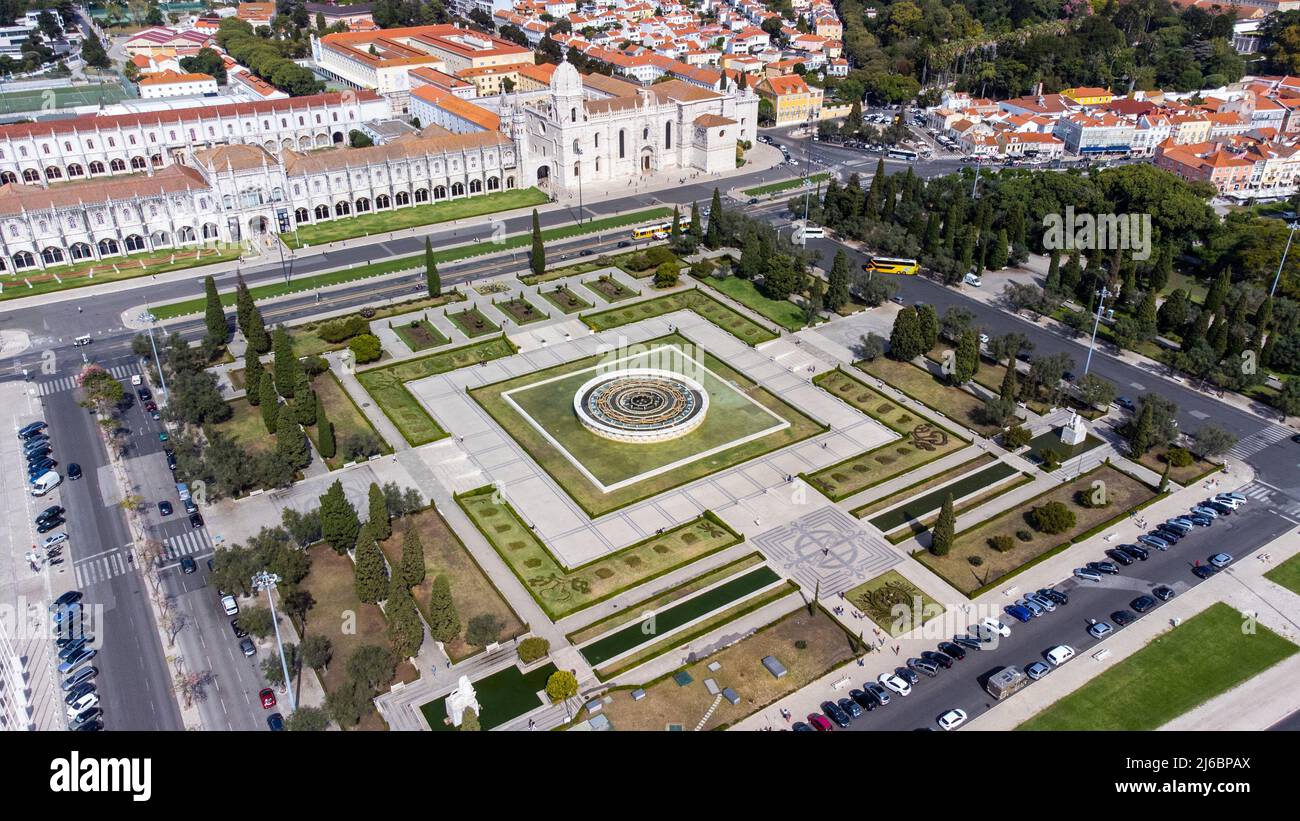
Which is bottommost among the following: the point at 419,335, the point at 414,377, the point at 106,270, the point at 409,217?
the point at 414,377

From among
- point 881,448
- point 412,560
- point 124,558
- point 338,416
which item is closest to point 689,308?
point 881,448

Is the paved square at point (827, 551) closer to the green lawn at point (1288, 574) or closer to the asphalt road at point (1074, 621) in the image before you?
the asphalt road at point (1074, 621)

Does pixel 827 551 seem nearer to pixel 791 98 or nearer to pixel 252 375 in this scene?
pixel 252 375

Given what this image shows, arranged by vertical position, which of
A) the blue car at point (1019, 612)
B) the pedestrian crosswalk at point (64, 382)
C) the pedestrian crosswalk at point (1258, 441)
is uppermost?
the pedestrian crosswalk at point (1258, 441)

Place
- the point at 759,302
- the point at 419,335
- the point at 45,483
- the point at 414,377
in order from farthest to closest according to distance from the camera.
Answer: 1. the point at 759,302
2. the point at 419,335
3. the point at 414,377
4. the point at 45,483

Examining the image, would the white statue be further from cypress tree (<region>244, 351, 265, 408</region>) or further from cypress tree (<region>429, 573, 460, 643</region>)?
cypress tree (<region>244, 351, 265, 408</region>)

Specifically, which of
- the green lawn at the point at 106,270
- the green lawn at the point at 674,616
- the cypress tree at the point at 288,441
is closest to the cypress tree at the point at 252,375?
the cypress tree at the point at 288,441

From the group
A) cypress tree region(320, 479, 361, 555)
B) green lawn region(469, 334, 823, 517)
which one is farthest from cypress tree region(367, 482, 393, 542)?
green lawn region(469, 334, 823, 517)
